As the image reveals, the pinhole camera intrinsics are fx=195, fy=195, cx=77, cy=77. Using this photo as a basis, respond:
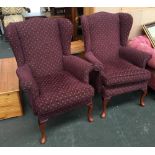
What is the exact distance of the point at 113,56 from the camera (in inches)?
92.0

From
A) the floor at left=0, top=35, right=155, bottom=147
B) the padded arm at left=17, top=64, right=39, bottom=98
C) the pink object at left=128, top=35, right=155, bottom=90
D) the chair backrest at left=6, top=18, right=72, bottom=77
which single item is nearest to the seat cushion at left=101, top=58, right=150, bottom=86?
the pink object at left=128, top=35, right=155, bottom=90

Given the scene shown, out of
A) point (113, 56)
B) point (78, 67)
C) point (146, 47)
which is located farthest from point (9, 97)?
A: point (146, 47)

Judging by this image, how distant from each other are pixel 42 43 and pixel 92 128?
3.17 feet

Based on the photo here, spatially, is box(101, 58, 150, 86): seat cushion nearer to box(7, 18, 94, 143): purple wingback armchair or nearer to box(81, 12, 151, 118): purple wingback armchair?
box(81, 12, 151, 118): purple wingback armchair

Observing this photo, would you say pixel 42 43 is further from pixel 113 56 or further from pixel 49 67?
pixel 113 56

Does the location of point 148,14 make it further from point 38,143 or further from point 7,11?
point 7,11

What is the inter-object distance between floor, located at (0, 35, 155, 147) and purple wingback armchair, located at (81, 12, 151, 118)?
0.47 feet

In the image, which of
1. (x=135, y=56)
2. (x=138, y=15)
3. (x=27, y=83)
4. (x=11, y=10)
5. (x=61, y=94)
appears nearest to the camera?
(x=27, y=83)

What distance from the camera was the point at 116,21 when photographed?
2.28m

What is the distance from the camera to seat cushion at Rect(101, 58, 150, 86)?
74.0 inches

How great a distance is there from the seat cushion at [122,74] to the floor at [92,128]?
1.21 ft
